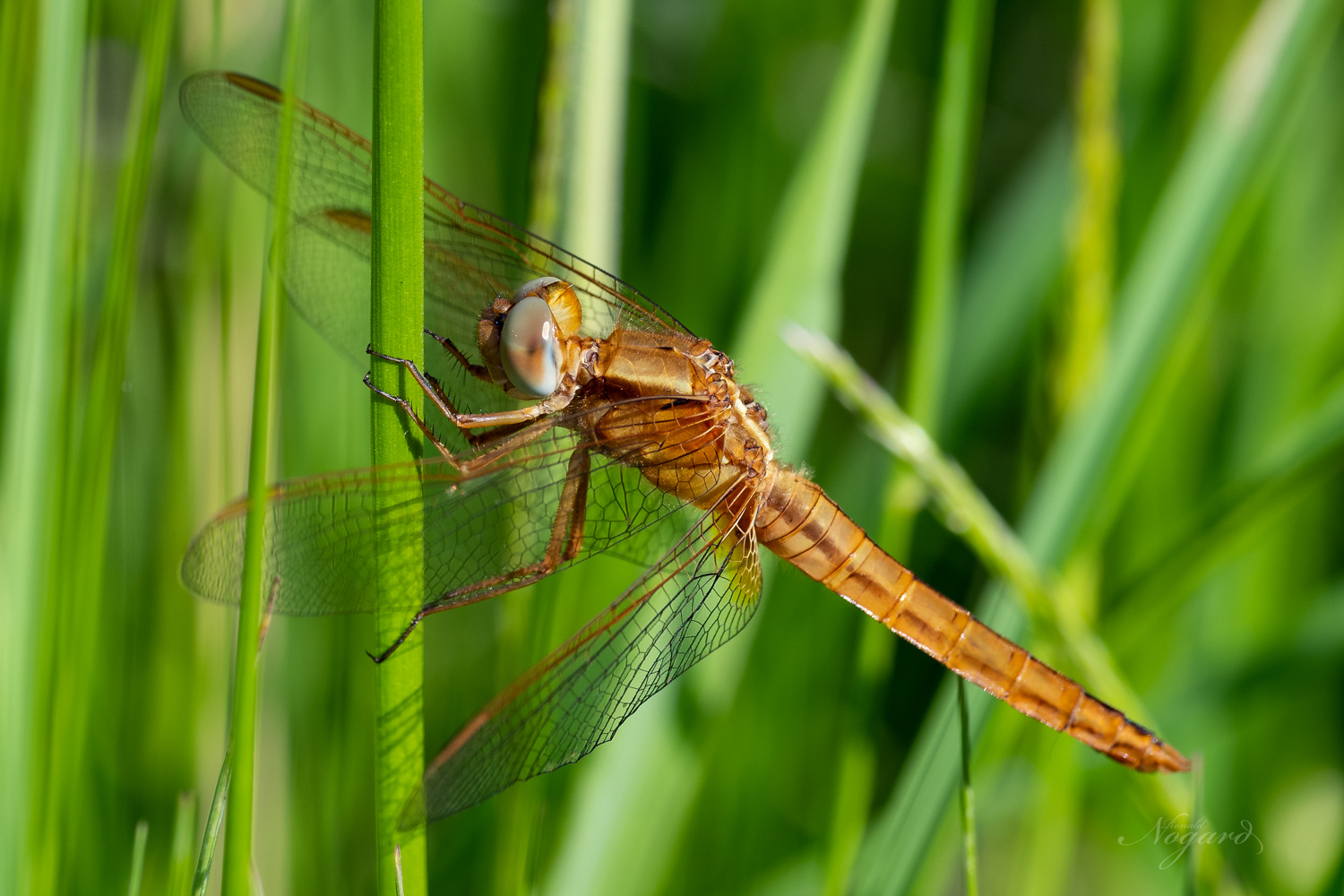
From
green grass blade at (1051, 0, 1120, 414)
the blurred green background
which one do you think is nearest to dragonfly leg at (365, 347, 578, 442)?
the blurred green background

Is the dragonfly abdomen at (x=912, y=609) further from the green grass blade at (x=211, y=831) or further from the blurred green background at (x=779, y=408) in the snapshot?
the green grass blade at (x=211, y=831)

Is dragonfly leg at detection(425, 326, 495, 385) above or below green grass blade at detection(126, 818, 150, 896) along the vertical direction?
above

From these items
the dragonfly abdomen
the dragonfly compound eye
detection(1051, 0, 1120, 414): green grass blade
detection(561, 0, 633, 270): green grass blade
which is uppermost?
detection(561, 0, 633, 270): green grass blade

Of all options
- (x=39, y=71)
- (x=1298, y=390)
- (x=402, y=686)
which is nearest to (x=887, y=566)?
(x=402, y=686)

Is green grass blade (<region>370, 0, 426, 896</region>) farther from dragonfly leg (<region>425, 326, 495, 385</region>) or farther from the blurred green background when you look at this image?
dragonfly leg (<region>425, 326, 495, 385</region>)

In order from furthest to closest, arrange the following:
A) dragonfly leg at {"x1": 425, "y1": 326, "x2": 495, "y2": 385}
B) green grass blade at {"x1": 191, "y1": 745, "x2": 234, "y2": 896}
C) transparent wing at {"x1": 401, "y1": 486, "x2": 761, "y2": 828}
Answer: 1. dragonfly leg at {"x1": 425, "y1": 326, "x2": 495, "y2": 385}
2. transparent wing at {"x1": 401, "y1": 486, "x2": 761, "y2": 828}
3. green grass blade at {"x1": 191, "y1": 745, "x2": 234, "y2": 896}

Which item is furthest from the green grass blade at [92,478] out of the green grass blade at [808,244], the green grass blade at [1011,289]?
the green grass blade at [1011,289]

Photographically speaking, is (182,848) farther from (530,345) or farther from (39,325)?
(530,345)

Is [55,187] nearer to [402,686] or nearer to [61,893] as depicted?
[402,686]
